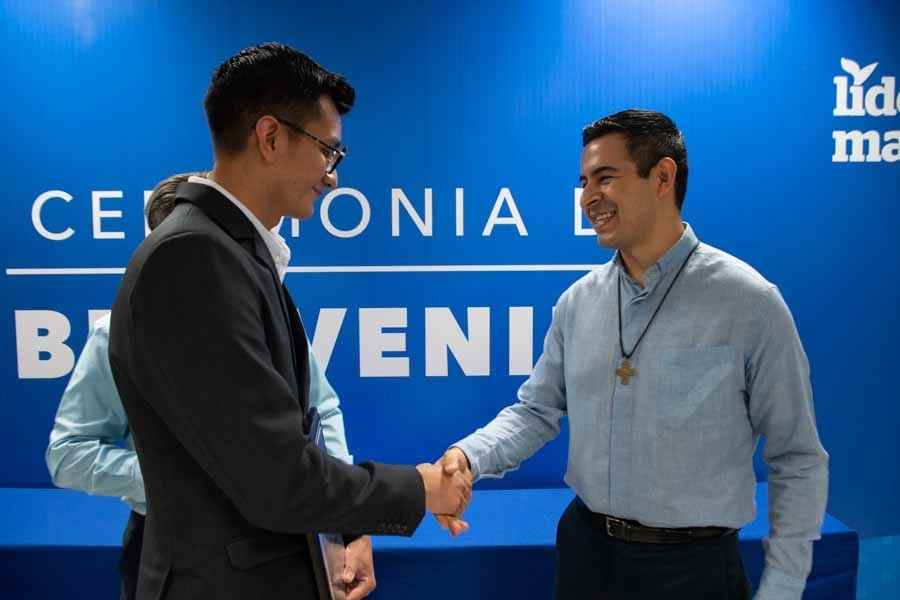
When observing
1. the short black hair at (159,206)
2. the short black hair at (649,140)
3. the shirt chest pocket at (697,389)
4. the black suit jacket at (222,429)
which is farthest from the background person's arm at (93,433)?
the short black hair at (649,140)

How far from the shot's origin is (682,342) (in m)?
1.63

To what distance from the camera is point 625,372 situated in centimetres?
166

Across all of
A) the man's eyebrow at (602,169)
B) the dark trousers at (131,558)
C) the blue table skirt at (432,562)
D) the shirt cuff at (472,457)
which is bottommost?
the blue table skirt at (432,562)

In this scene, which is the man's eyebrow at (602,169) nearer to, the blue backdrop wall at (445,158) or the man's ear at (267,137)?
the man's ear at (267,137)

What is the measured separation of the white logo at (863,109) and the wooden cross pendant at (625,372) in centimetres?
181

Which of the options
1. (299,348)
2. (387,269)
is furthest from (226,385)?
(387,269)

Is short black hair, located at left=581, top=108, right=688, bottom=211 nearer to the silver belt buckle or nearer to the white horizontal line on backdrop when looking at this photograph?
the silver belt buckle

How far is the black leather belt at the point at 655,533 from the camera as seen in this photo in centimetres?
160

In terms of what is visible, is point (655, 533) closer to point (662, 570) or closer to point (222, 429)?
point (662, 570)

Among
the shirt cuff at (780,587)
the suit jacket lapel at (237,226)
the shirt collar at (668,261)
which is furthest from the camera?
the shirt collar at (668,261)

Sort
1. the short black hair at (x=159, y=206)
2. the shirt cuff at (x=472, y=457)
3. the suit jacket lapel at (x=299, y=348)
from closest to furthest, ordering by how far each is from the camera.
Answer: the suit jacket lapel at (x=299, y=348), the shirt cuff at (x=472, y=457), the short black hair at (x=159, y=206)

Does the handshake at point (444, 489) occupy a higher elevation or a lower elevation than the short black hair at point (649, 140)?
lower

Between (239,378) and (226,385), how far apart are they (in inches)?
0.8

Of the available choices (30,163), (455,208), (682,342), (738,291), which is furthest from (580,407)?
(30,163)
